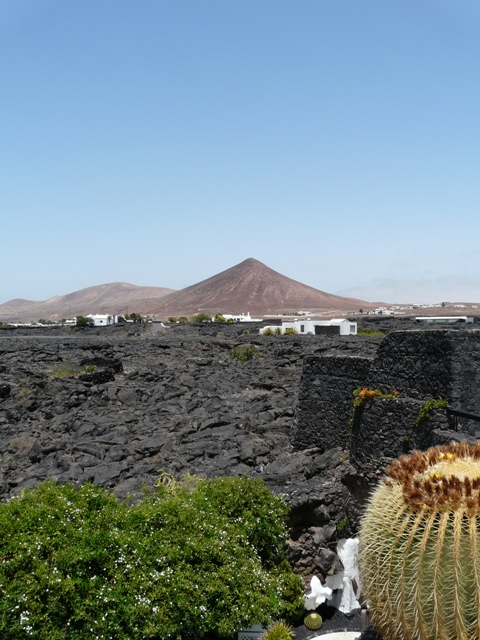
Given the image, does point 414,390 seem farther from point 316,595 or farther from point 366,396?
point 316,595

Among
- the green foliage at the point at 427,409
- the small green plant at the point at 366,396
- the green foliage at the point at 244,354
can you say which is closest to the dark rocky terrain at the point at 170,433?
the small green plant at the point at 366,396

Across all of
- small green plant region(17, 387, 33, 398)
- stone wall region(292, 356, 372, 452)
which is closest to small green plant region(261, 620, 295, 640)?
stone wall region(292, 356, 372, 452)

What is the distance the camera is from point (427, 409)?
8.62m

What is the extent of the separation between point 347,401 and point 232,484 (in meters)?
5.37

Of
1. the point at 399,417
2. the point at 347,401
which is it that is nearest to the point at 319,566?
the point at 399,417

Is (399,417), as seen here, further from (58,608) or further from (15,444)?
(15,444)

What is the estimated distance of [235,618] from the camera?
6.24m

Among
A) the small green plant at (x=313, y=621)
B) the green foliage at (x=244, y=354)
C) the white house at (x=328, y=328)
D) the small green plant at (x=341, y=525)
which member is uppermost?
the white house at (x=328, y=328)

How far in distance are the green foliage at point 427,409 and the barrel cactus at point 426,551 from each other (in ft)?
10.7

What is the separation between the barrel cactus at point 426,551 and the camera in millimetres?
4535

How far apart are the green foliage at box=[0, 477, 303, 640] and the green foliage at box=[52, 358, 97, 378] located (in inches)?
685

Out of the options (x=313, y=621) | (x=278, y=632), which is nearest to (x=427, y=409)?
(x=313, y=621)

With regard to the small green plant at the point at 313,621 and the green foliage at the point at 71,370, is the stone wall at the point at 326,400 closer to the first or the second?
the small green plant at the point at 313,621

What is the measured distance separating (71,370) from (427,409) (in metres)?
20.0
